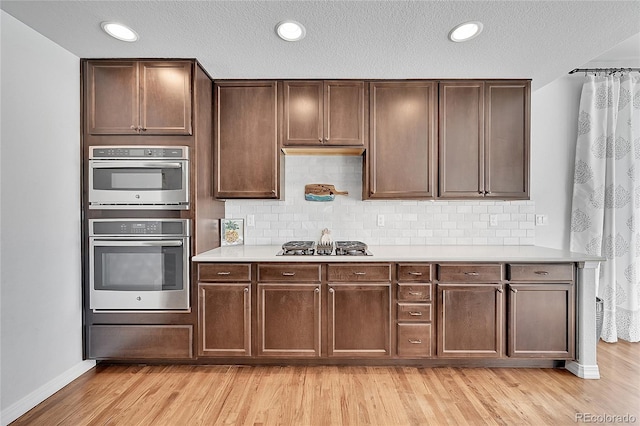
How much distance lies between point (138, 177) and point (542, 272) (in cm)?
317

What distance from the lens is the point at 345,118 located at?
9.50 feet

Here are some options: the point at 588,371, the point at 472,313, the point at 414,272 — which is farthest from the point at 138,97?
the point at 588,371

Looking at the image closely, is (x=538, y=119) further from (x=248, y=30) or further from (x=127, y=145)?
(x=127, y=145)

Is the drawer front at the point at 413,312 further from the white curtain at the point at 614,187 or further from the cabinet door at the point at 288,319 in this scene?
the white curtain at the point at 614,187

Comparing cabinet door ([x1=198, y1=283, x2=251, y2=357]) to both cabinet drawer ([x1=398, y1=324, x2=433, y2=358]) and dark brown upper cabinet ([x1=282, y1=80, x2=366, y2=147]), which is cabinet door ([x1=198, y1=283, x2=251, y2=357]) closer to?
cabinet drawer ([x1=398, y1=324, x2=433, y2=358])

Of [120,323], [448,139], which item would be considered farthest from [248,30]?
[120,323]

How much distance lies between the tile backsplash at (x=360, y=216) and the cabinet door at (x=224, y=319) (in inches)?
30.3

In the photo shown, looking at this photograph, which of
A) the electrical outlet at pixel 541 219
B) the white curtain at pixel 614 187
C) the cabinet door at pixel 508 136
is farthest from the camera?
the electrical outlet at pixel 541 219

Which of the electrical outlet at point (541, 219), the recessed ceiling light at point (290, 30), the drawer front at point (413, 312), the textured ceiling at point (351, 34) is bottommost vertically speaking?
the drawer front at point (413, 312)

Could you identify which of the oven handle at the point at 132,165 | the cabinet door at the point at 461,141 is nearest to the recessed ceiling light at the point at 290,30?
the oven handle at the point at 132,165

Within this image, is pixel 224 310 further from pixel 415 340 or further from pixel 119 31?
pixel 119 31

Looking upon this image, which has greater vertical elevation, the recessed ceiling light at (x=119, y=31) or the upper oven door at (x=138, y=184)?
the recessed ceiling light at (x=119, y=31)

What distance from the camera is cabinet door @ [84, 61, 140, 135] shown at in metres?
2.52

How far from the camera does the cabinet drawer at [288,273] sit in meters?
2.55
